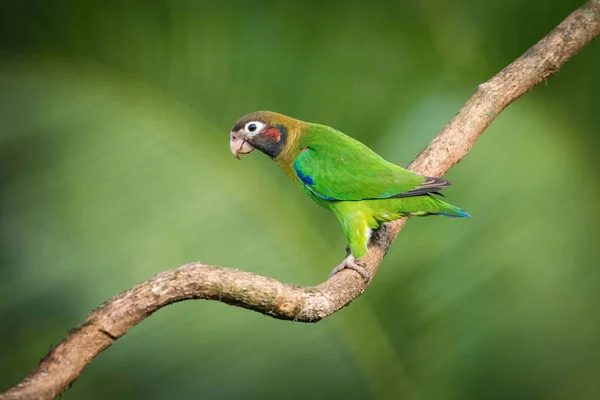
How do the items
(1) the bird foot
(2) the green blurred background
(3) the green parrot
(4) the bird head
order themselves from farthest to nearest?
(2) the green blurred background < (4) the bird head < (3) the green parrot < (1) the bird foot

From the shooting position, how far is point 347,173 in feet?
13.1

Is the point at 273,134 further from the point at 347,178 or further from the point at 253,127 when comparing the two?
the point at 347,178

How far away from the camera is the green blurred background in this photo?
14.6 feet

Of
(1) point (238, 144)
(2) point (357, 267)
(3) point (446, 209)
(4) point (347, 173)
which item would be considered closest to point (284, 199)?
(1) point (238, 144)

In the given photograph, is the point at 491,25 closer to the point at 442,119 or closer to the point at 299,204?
the point at 442,119

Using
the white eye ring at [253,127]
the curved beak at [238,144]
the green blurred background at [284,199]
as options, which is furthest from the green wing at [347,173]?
the green blurred background at [284,199]

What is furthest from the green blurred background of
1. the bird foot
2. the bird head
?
the bird foot

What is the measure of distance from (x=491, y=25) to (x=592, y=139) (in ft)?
4.07

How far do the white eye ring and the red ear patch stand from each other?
5 centimetres

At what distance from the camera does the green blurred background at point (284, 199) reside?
4.44 m

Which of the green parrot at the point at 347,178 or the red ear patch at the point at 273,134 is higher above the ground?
the red ear patch at the point at 273,134

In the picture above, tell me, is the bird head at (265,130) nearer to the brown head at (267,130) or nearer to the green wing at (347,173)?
the brown head at (267,130)

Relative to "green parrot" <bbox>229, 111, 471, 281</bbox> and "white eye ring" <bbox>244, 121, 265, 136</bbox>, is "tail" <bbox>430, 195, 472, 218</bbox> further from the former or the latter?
"white eye ring" <bbox>244, 121, 265, 136</bbox>

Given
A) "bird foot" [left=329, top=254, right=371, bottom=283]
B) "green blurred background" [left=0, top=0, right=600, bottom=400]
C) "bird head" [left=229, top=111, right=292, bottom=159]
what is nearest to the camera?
"bird foot" [left=329, top=254, right=371, bottom=283]
